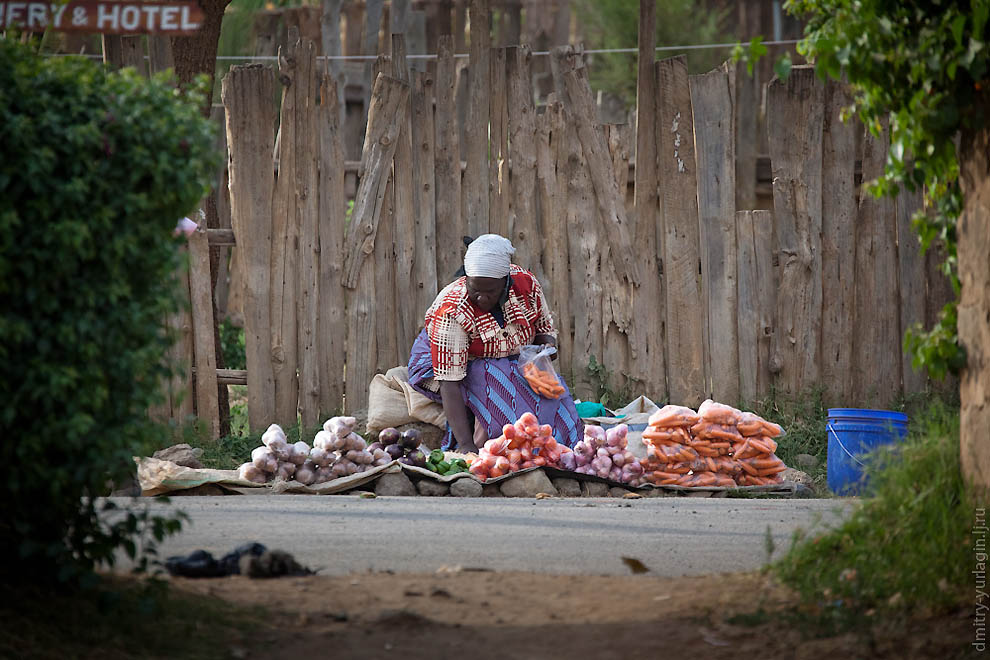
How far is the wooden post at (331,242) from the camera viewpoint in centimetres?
835

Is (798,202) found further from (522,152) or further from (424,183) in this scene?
(424,183)

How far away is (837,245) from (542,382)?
260 centimetres

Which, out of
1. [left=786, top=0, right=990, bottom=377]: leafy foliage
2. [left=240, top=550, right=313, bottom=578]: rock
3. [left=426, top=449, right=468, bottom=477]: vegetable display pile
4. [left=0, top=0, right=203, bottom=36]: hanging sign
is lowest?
[left=426, top=449, right=468, bottom=477]: vegetable display pile

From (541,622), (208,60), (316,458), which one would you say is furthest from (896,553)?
(208,60)

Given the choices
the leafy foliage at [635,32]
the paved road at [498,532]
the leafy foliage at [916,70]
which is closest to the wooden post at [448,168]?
the paved road at [498,532]

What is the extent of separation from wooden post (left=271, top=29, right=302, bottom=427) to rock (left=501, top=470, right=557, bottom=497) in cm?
240

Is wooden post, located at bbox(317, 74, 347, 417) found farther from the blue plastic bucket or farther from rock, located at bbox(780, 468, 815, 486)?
the blue plastic bucket

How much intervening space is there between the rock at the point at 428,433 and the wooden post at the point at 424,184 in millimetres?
815

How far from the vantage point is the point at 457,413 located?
7746mm

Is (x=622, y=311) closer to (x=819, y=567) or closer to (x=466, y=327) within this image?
(x=466, y=327)

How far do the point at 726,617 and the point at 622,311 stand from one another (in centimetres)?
503

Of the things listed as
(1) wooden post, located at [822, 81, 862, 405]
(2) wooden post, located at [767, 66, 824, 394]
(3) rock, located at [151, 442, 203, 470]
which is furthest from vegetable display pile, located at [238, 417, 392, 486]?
(1) wooden post, located at [822, 81, 862, 405]

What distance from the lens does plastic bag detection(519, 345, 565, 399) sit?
7.66 meters

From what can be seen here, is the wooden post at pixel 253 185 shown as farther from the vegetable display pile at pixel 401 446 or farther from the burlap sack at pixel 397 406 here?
the vegetable display pile at pixel 401 446
